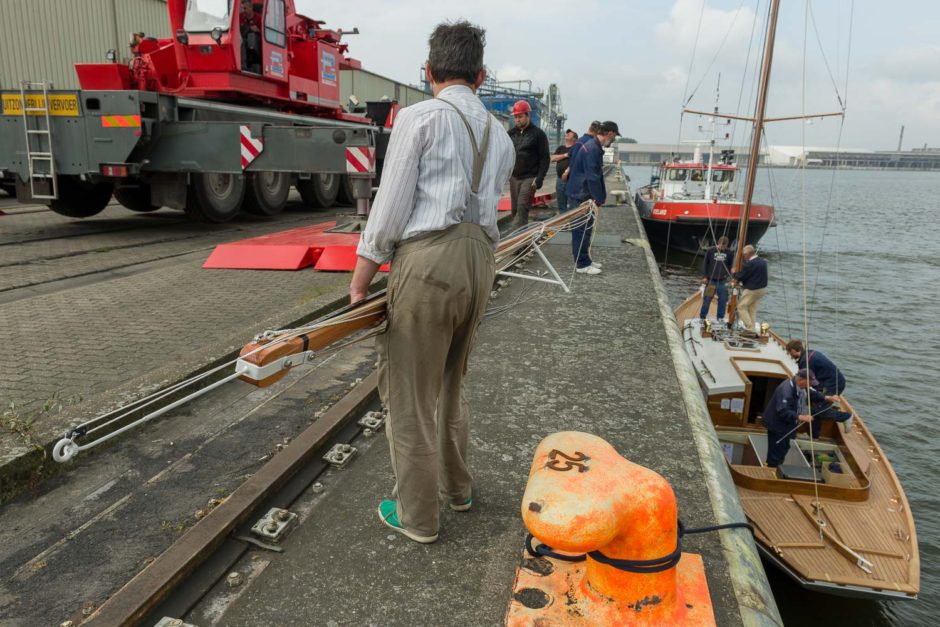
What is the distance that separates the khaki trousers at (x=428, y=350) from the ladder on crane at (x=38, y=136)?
7.88 meters

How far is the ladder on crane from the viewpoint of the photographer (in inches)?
315

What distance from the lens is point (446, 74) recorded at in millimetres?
2219

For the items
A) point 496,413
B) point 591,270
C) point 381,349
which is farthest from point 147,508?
point 591,270

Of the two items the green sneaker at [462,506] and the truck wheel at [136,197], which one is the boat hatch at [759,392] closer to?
the green sneaker at [462,506]

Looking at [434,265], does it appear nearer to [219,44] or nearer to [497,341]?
[497,341]

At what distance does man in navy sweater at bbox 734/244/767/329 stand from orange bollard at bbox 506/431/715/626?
10.4m

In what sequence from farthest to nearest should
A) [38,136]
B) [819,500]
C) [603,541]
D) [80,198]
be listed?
[80,198]
[38,136]
[819,500]
[603,541]

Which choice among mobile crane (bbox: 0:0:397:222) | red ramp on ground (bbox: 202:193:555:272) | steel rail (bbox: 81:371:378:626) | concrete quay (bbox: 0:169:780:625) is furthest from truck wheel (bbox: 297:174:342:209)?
steel rail (bbox: 81:371:378:626)

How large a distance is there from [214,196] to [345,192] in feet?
16.0

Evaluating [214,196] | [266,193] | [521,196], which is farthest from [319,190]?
[521,196]

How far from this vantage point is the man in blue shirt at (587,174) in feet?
24.2

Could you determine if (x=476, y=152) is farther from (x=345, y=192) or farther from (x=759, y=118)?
(x=345, y=192)

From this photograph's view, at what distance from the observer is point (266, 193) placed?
11.6 m

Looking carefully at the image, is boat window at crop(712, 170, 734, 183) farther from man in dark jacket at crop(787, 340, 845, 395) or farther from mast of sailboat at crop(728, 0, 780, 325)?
man in dark jacket at crop(787, 340, 845, 395)
